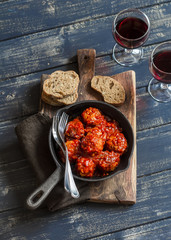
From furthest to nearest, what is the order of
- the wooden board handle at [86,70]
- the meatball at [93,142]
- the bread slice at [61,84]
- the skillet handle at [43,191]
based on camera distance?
the wooden board handle at [86,70] < the bread slice at [61,84] < the meatball at [93,142] < the skillet handle at [43,191]

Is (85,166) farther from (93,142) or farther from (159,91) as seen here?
(159,91)

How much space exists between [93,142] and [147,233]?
725 millimetres

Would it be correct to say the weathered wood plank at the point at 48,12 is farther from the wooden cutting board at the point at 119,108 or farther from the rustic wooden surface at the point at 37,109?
the wooden cutting board at the point at 119,108

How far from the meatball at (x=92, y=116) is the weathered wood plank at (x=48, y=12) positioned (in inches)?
29.4

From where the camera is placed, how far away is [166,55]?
1946mm

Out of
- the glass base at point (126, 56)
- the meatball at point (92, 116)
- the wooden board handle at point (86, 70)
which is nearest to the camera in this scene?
the meatball at point (92, 116)

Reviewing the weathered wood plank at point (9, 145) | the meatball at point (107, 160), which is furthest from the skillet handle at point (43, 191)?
the weathered wood plank at point (9, 145)

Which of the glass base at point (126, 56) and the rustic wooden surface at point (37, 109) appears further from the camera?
the glass base at point (126, 56)

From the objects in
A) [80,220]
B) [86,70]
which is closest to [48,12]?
[86,70]

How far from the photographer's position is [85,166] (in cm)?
176

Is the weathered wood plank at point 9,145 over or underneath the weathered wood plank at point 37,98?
underneath

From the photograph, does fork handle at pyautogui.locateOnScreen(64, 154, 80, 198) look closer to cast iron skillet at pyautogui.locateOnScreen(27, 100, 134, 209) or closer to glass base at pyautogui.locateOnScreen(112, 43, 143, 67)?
cast iron skillet at pyautogui.locateOnScreen(27, 100, 134, 209)

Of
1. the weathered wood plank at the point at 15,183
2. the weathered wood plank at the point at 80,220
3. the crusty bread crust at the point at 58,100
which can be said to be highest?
the crusty bread crust at the point at 58,100

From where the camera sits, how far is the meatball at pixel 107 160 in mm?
1782
